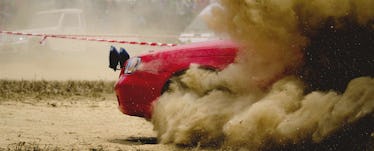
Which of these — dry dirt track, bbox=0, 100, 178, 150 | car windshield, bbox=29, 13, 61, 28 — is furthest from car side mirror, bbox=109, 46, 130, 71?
car windshield, bbox=29, 13, 61, 28

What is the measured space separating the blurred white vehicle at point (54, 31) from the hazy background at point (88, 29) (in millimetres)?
35

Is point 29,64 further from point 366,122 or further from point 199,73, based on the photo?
point 366,122

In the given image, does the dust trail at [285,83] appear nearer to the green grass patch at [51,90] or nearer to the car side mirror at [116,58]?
the car side mirror at [116,58]

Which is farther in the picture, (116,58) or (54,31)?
(54,31)

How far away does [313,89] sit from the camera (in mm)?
5949

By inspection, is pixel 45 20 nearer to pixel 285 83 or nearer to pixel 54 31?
pixel 54 31

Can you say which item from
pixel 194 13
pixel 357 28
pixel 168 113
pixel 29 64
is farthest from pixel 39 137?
pixel 194 13

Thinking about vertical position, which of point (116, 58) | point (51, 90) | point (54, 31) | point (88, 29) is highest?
point (116, 58)

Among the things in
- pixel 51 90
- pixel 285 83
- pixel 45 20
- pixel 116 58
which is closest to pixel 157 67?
pixel 116 58

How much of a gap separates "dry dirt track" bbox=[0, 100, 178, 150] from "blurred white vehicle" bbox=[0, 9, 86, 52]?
1343 centimetres

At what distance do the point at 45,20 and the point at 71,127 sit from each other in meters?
21.8

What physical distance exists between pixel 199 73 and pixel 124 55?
152 cm

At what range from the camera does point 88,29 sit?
96.0ft

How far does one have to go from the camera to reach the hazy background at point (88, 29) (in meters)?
23.0
